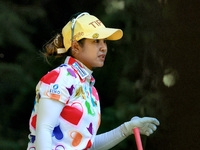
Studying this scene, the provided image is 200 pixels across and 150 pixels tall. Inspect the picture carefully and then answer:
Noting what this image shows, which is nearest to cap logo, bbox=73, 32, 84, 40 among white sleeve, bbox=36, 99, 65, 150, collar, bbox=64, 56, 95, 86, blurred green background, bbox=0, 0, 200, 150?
collar, bbox=64, 56, 95, 86

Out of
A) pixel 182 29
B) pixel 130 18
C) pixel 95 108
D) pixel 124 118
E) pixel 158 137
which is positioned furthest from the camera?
pixel 130 18

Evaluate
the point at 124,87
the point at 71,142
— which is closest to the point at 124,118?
the point at 124,87

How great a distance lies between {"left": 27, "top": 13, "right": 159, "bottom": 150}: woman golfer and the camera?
1.62 meters

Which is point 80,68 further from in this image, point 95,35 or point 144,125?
point 144,125

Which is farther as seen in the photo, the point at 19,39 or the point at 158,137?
the point at 19,39

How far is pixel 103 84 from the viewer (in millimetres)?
3350

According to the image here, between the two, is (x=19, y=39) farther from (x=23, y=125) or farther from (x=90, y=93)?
(x=90, y=93)

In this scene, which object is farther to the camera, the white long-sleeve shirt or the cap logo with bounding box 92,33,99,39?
the cap logo with bounding box 92,33,99,39

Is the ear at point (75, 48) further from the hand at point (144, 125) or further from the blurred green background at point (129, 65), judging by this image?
the blurred green background at point (129, 65)

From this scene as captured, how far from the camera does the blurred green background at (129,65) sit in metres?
2.16

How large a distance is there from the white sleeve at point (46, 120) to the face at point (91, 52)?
0.35 m

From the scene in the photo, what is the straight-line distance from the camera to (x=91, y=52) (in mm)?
1889

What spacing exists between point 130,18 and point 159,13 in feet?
2.20

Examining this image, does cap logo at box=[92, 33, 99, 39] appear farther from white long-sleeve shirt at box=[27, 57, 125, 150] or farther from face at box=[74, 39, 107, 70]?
white long-sleeve shirt at box=[27, 57, 125, 150]
